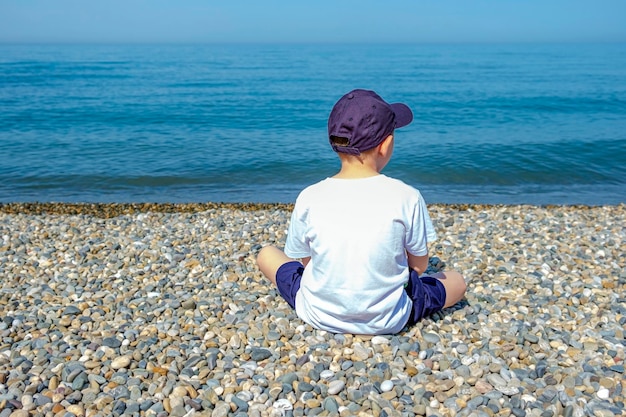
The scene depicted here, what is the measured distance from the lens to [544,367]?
351 cm

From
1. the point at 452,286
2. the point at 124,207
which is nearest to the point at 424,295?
the point at 452,286

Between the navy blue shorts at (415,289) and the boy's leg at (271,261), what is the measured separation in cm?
11

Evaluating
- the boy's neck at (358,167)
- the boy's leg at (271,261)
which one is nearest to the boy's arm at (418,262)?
the boy's neck at (358,167)

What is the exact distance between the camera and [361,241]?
3.45 m

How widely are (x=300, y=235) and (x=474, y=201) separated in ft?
24.8

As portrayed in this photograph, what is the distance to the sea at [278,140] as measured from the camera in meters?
11.6

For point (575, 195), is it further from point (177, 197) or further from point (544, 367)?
point (544, 367)

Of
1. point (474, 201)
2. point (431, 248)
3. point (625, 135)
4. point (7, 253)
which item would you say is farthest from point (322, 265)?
point (625, 135)

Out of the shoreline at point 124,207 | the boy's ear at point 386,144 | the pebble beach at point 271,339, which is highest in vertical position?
the boy's ear at point 386,144

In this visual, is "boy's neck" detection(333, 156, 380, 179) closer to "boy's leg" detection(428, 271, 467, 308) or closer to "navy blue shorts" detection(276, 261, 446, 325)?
"navy blue shorts" detection(276, 261, 446, 325)

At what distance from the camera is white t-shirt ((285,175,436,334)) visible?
11.3 ft

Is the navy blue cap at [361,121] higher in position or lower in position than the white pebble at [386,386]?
higher

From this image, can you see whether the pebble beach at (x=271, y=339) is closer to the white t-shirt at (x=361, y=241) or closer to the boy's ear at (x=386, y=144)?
the white t-shirt at (x=361, y=241)

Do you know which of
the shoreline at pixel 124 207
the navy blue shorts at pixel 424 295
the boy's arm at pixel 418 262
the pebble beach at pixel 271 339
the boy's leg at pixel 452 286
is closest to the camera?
the pebble beach at pixel 271 339
